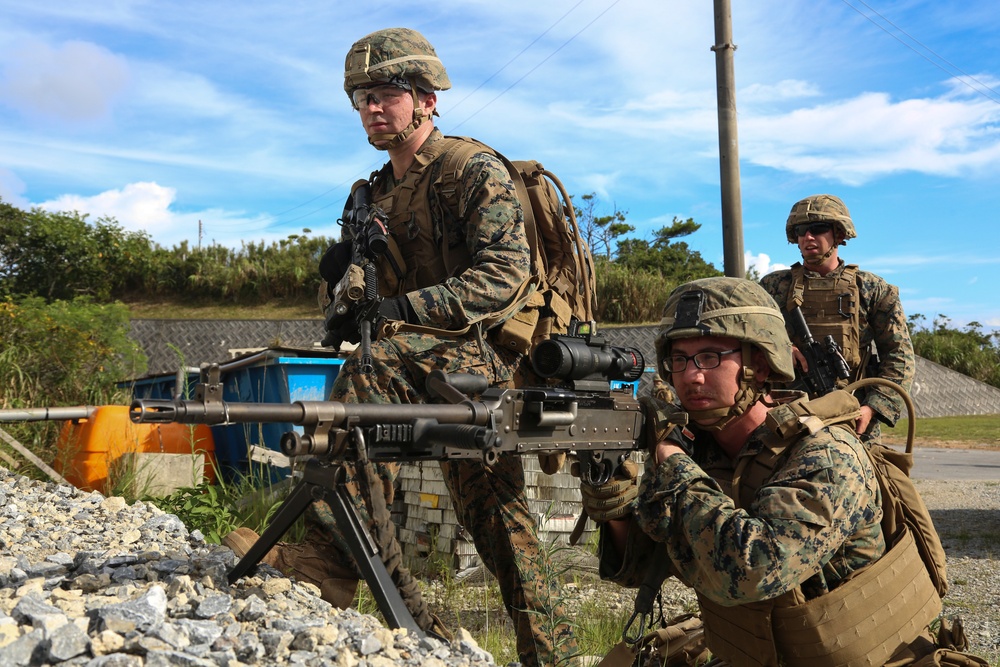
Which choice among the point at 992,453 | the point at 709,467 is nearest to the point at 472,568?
the point at 709,467

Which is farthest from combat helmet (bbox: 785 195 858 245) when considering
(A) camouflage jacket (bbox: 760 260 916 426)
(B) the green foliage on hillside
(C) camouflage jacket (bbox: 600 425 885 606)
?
(B) the green foliage on hillside

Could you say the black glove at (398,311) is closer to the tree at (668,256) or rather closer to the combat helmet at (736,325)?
the combat helmet at (736,325)

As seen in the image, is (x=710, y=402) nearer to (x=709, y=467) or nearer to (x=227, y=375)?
(x=709, y=467)

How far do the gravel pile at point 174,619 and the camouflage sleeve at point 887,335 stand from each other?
13.6 feet

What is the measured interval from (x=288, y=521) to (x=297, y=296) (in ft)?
85.7

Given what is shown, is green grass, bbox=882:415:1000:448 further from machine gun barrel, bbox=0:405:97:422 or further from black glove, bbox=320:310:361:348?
black glove, bbox=320:310:361:348

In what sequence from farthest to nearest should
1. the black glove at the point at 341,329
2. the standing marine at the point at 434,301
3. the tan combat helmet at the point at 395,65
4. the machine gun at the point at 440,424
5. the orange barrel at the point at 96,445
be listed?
the orange barrel at the point at 96,445, the tan combat helmet at the point at 395,65, the black glove at the point at 341,329, the standing marine at the point at 434,301, the machine gun at the point at 440,424

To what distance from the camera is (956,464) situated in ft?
43.6

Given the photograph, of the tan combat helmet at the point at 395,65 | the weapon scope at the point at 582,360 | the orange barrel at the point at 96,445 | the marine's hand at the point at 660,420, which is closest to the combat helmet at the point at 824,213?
the tan combat helmet at the point at 395,65

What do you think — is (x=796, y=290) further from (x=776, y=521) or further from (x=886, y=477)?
(x=776, y=521)

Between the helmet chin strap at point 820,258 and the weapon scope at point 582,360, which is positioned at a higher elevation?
the helmet chin strap at point 820,258

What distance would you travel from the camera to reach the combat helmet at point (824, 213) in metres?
5.98

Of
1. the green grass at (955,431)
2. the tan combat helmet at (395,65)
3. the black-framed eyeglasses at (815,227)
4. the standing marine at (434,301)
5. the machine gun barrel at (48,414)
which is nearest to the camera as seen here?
the standing marine at (434,301)

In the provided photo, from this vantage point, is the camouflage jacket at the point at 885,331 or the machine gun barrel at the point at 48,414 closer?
the machine gun barrel at the point at 48,414
